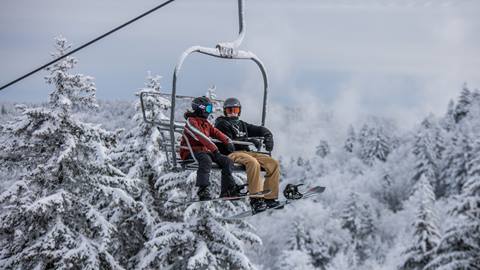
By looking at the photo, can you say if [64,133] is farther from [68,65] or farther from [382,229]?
[382,229]

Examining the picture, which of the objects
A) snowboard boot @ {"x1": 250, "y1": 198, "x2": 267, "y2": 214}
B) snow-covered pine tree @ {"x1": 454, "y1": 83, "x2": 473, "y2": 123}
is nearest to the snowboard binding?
snowboard boot @ {"x1": 250, "y1": 198, "x2": 267, "y2": 214}

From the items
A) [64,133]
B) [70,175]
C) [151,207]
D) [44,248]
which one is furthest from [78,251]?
[151,207]

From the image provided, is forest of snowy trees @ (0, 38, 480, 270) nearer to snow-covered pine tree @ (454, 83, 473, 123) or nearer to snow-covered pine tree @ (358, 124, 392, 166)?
snow-covered pine tree @ (454, 83, 473, 123)

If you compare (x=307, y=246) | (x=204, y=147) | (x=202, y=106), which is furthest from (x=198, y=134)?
(x=307, y=246)

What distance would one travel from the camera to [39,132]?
1850 cm

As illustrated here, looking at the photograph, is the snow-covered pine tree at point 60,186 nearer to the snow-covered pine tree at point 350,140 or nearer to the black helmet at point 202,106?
the black helmet at point 202,106

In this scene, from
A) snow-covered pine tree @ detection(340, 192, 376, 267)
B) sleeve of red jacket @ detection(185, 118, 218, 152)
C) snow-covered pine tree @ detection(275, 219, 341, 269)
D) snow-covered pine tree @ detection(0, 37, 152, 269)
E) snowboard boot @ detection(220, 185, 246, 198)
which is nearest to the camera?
sleeve of red jacket @ detection(185, 118, 218, 152)

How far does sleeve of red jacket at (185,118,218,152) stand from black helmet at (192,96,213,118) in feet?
0.75

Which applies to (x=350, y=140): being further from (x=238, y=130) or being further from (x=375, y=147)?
(x=238, y=130)

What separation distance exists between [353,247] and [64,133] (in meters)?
57.3

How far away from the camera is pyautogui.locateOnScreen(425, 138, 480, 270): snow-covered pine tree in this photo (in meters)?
26.1

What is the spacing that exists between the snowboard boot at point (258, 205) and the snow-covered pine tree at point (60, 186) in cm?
911

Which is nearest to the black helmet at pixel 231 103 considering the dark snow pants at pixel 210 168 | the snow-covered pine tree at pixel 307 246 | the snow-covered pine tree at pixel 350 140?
the dark snow pants at pixel 210 168

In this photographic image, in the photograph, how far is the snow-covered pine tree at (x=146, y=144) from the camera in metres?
22.1
